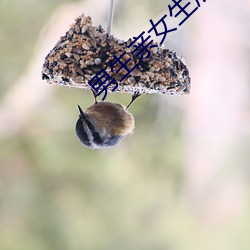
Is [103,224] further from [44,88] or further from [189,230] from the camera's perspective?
[44,88]

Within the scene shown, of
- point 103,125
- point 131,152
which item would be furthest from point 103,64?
point 131,152

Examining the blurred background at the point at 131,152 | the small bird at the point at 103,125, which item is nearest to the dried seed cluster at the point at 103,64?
the small bird at the point at 103,125

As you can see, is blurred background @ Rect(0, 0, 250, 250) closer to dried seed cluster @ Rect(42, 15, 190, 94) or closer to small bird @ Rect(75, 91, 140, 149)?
small bird @ Rect(75, 91, 140, 149)

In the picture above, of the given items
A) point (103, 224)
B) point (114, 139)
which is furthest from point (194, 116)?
point (114, 139)

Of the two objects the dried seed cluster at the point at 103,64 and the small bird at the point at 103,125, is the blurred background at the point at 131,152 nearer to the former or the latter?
the small bird at the point at 103,125

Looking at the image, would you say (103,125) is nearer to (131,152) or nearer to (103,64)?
(103,64)
